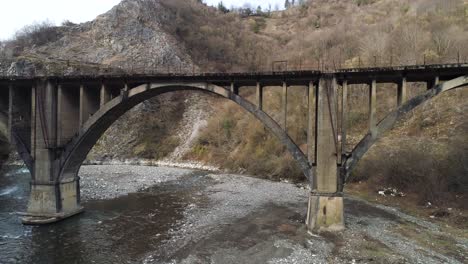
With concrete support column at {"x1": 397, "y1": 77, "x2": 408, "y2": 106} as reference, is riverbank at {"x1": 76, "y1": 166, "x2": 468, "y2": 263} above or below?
below

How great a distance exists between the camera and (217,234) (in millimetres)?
18500

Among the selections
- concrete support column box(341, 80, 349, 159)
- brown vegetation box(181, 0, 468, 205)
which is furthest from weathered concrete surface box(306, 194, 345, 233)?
brown vegetation box(181, 0, 468, 205)

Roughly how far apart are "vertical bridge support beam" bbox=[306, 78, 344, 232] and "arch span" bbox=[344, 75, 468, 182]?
891mm

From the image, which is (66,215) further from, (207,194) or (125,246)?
(207,194)

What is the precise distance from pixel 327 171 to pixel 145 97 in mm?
12797

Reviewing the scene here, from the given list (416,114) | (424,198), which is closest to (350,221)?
(424,198)

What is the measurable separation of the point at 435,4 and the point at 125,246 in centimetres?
6512

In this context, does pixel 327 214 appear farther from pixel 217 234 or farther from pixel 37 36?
pixel 37 36

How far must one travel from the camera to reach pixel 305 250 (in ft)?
51.8

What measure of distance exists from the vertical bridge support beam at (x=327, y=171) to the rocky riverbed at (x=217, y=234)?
81 centimetres

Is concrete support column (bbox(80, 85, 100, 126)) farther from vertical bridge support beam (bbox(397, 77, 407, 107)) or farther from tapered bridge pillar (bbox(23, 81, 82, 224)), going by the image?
vertical bridge support beam (bbox(397, 77, 407, 107))

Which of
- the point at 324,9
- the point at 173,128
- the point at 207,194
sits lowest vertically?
the point at 207,194

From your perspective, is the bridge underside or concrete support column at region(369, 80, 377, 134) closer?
concrete support column at region(369, 80, 377, 134)

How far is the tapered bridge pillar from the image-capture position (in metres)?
21.3
